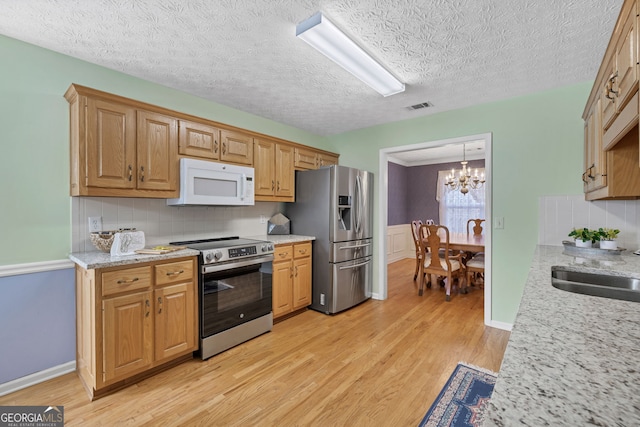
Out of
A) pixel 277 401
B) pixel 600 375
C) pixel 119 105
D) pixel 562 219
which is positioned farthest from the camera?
pixel 562 219

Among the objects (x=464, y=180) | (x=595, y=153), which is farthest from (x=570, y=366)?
(x=464, y=180)

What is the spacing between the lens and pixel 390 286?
185 inches

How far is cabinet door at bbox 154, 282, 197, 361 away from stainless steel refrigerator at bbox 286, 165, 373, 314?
1.55 metres

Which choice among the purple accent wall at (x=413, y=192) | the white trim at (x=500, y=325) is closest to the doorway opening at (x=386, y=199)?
the white trim at (x=500, y=325)

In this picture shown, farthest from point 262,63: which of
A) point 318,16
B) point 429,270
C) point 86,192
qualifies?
point 429,270

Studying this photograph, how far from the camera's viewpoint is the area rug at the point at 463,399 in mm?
1728

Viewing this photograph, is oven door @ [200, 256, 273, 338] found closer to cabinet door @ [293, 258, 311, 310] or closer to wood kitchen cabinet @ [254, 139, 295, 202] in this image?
cabinet door @ [293, 258, 311, 310]

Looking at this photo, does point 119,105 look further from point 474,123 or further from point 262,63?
point 474,123

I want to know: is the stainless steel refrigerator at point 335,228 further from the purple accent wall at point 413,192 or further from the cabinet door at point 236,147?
the purple accent wall at point 413,192

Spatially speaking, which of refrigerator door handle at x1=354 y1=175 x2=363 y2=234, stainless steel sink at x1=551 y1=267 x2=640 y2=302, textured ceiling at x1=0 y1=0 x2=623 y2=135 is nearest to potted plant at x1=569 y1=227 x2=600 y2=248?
stainless steel sink at x1=551 y1=267 x2=640 y2=302

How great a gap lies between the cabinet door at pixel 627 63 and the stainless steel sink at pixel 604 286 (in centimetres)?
93

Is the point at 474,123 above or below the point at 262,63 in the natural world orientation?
below

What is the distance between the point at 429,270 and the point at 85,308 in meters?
3.92

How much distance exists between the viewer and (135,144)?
233 centimetres
